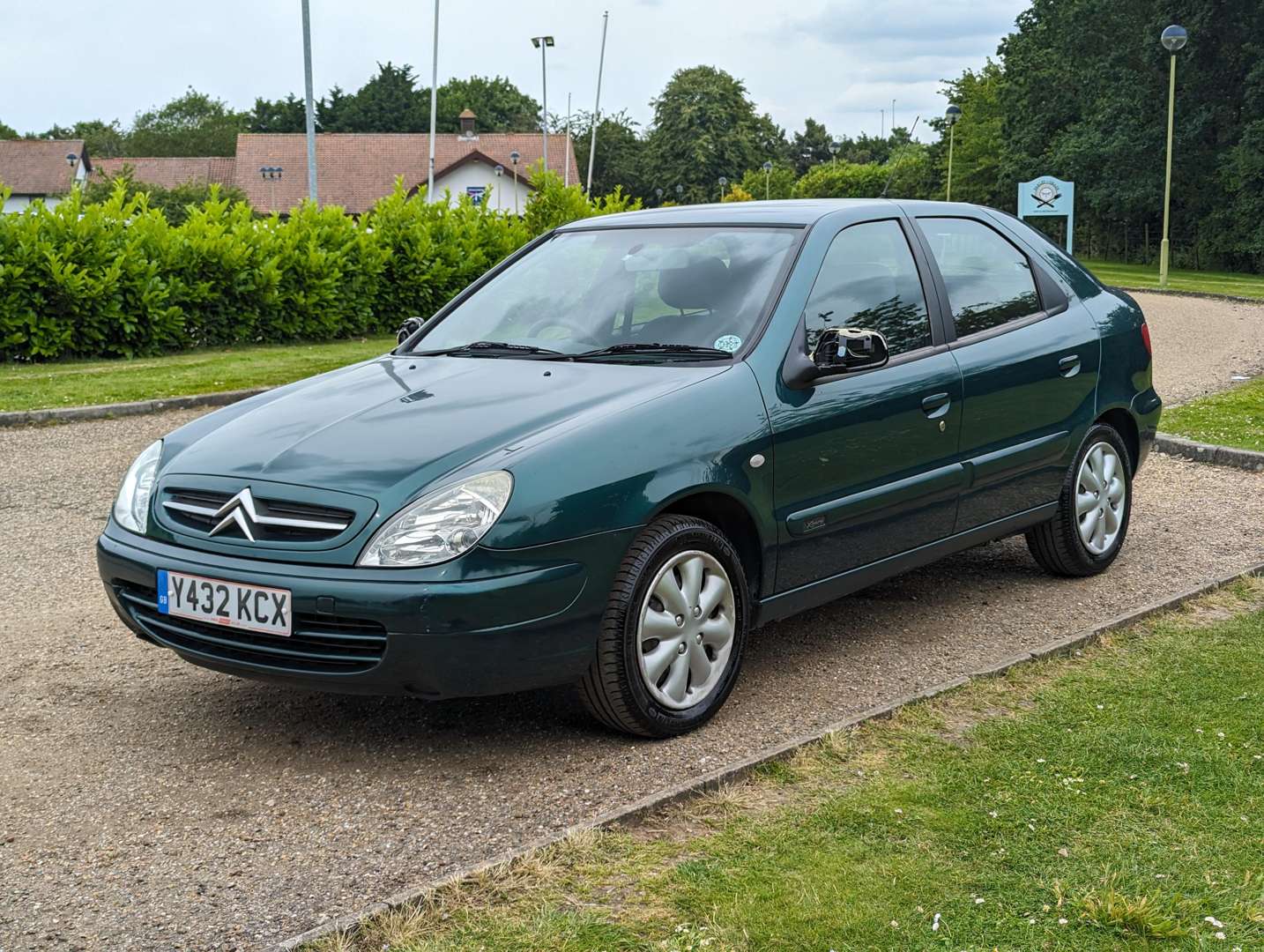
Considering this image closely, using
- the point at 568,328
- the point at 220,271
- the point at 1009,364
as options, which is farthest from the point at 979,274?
the point at 220,271

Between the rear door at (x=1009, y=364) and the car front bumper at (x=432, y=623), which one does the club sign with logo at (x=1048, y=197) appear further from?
the car front bumper at (x=432, y=623)

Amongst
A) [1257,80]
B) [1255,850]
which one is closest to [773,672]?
[1255,850]

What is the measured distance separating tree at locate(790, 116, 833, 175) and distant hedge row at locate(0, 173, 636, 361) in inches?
5558

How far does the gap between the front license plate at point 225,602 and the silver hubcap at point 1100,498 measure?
3871 mm

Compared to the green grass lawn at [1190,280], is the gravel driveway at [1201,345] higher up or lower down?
lower down

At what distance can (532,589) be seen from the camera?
3.97 metres

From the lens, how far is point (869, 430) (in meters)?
5.04

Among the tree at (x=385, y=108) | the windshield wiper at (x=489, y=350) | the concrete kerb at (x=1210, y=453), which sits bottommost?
Answer: the concrete kerb at (x=1210, y=453)

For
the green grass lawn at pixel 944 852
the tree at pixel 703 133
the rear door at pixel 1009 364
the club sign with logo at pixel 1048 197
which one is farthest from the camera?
the tree at pixel 703 133

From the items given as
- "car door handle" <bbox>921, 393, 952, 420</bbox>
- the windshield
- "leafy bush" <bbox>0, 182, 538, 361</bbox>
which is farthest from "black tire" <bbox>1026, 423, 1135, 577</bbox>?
"leafy bush" <bbox>0, 182, 538, 361</bbox>

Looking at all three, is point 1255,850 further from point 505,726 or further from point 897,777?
point 505,726

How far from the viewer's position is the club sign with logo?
3234 centimetres

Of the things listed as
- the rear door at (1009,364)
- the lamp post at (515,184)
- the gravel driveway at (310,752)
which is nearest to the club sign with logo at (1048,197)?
the lamp post at (515,184)

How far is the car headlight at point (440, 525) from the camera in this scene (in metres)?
3.93
